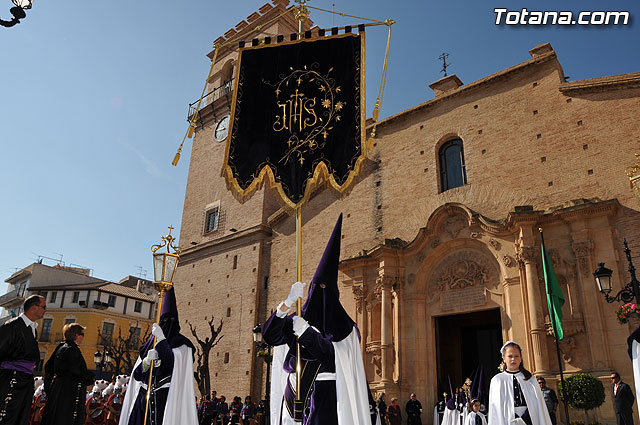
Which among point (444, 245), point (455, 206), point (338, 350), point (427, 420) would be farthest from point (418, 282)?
point (338, 350)

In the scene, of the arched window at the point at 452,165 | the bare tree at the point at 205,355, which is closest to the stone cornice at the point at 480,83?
the arched window at the point at 452,165

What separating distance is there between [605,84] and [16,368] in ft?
53.1

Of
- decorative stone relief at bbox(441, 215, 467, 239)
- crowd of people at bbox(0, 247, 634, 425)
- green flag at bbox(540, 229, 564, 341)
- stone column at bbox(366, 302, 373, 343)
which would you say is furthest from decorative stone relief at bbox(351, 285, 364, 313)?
crowd of people at bbox(0, 247, 634, 425)

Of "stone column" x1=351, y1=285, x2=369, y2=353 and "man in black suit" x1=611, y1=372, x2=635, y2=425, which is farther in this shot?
"stone column" x1=351, y1=285, x2=369, y2=353

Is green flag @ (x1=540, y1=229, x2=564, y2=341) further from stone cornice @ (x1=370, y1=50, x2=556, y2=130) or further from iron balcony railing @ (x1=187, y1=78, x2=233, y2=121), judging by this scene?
iron balcony railing @ (x1=187, y1=78, x2=233, y2=121)

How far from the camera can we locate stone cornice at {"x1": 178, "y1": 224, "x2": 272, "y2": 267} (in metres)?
23.3

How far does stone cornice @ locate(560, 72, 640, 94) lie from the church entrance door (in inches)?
292

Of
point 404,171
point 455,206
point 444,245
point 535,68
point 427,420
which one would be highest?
point 535,68

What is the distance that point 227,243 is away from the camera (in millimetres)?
24641

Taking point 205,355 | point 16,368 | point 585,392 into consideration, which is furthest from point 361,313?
point 16,368

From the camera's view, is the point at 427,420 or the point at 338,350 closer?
the point at 338,350

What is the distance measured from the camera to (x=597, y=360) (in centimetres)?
Result: 1269

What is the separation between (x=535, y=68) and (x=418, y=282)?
8.18 meters

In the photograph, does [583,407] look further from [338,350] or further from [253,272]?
[253,272]
